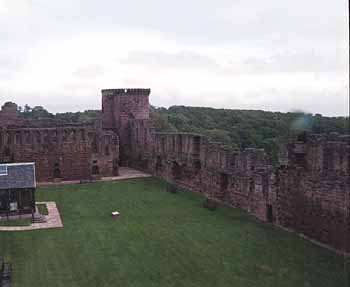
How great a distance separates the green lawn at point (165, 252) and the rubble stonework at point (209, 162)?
2.56ft

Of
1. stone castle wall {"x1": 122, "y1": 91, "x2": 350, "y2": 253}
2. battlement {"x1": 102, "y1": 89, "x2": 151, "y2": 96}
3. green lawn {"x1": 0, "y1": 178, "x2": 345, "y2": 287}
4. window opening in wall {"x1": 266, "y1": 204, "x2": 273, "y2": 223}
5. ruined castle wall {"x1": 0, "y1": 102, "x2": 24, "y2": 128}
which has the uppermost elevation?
battlement {"x1": 102, "y1": 89, "x2": 151, "y2": 96}

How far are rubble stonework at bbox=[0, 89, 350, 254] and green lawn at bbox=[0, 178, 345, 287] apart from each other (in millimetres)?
781

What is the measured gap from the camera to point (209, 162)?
22969 millimetres

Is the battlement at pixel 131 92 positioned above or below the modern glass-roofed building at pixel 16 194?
above

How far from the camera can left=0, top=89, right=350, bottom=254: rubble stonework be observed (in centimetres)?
1446

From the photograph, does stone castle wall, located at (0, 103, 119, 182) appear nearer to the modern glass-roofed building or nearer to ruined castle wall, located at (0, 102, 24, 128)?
ruined castle wall, located at (0, 102, 24, 128)

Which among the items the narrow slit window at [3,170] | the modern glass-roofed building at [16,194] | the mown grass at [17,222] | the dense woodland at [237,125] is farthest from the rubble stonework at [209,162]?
the narrow slit window at [3,170]

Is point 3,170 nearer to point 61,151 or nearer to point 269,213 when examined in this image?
point 61,151

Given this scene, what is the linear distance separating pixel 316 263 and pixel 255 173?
5.94 meters

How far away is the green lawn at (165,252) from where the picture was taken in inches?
488

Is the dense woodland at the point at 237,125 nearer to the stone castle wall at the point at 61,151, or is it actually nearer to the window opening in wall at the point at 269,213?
the window opening in wall at the point at 269,213

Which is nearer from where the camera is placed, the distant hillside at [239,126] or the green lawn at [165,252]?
the green lawn at [165,252]

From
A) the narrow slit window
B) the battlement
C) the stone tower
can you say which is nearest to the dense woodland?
the stone tower

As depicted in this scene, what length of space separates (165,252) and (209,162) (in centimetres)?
893
